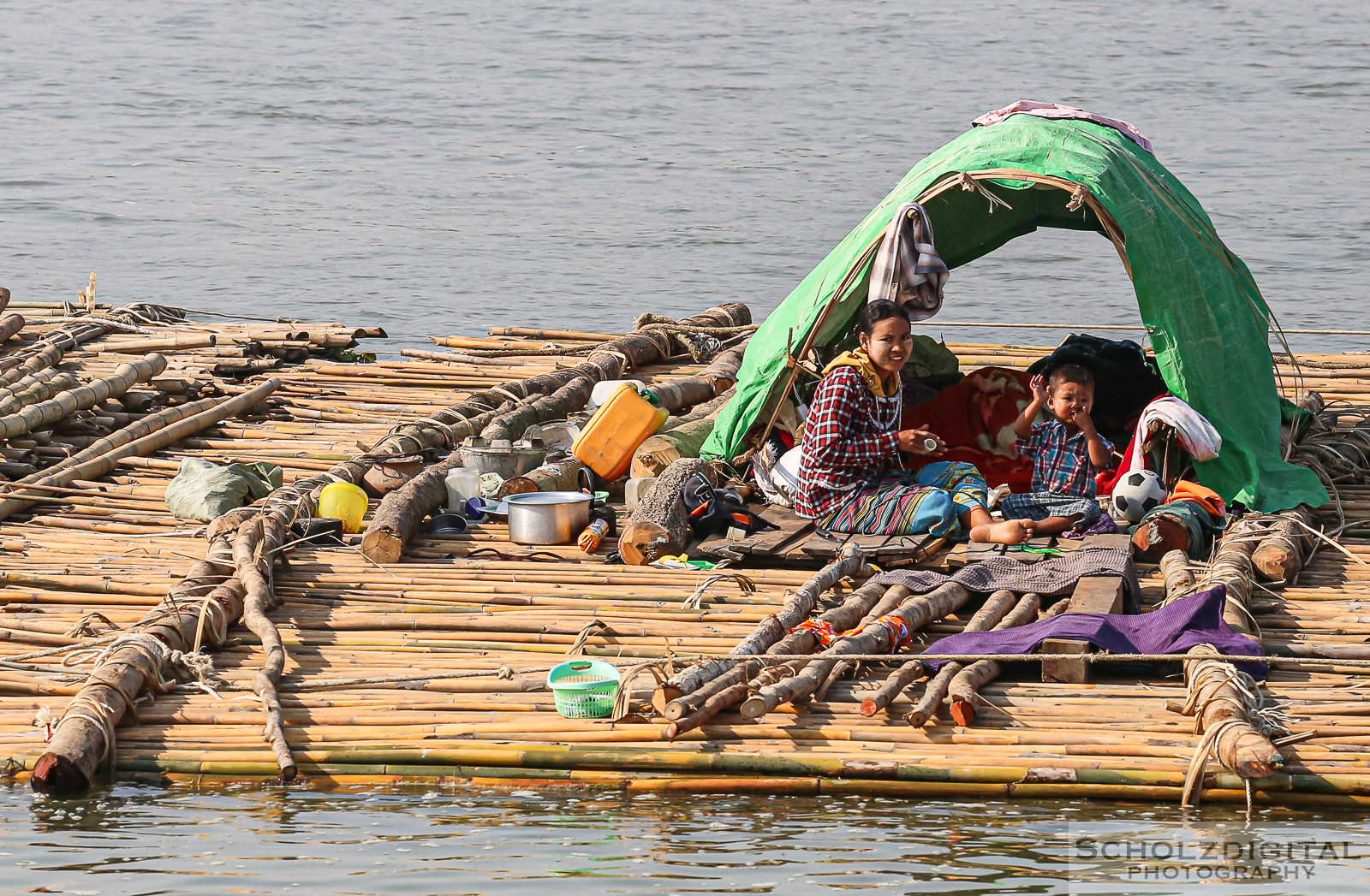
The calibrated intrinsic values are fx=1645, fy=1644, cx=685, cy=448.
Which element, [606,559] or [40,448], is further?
[40,448]

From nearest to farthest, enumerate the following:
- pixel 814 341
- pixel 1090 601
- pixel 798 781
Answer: pixel 798 781, pixel 1090 601, pixel 814 341

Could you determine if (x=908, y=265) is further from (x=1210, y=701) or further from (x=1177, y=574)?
(x=1210, y=701)

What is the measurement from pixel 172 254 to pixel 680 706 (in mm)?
15030

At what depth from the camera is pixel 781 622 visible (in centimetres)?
527

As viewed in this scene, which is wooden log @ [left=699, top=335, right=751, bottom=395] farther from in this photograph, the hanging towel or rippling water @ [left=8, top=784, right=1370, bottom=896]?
rippling water @ [left=8, top=784, right=1370, bottom=896]

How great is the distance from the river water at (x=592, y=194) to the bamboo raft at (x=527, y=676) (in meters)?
0.11

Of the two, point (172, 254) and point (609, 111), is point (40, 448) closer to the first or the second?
point (172, 254)

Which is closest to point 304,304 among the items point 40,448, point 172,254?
point 172,254

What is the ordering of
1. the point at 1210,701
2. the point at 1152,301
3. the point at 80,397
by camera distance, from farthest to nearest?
1. the point at 80,397
2. the point at 1152,301
3. the point at 1210,701

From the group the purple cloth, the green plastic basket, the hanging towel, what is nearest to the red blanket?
the hanging towel

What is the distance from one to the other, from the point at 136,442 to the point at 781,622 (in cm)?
400

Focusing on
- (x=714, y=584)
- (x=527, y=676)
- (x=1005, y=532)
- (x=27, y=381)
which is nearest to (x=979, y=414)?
(x=1005, y=532)

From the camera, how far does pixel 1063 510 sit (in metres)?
6.39

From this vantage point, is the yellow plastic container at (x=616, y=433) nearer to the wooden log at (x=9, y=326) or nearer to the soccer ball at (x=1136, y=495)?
the soccer ball at (x=1136, y=495)
